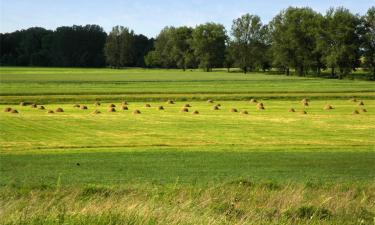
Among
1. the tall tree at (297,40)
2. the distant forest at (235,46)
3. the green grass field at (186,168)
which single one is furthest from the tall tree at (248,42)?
the green grass field at (186,168)

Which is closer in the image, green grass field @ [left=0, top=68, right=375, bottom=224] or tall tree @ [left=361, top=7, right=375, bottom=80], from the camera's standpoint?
green grass field @ [left=0, top=68, right=375, bottom=224]

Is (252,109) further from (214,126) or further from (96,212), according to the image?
(96,212)

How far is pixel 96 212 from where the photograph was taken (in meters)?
9.48

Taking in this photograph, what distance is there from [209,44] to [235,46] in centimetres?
819

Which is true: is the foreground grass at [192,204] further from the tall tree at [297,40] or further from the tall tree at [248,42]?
the tall tree at [248,42]

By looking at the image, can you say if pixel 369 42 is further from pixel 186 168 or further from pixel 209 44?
pixel 186 168

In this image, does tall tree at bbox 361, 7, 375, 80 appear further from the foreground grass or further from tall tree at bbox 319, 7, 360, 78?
the foreground grass

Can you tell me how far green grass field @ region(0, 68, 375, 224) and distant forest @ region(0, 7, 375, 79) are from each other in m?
83.1

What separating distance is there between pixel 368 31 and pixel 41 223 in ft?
394

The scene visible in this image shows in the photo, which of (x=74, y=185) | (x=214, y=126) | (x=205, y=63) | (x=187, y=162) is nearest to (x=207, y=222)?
(x=74, y=185)

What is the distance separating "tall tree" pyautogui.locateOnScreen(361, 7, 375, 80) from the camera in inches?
4628

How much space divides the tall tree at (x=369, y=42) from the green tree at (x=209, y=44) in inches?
1804

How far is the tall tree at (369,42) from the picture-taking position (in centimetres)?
11756

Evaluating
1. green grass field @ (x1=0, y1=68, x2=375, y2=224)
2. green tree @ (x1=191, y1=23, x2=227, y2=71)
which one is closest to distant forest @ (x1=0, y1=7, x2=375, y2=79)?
green tree @ (x1=191, y1=23, x2=227, y2=71)
